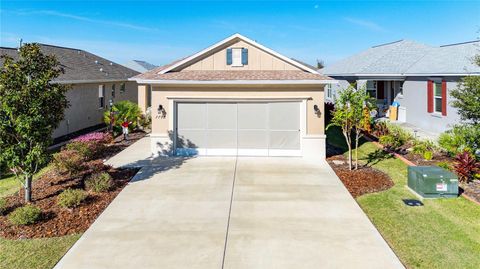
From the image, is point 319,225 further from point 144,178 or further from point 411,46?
point 411,46

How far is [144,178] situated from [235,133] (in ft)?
15.7

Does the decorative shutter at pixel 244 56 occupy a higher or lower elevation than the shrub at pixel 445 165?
higher

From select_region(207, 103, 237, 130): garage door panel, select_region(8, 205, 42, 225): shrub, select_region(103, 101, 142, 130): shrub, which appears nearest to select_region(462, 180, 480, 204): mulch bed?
select_region(207, 103, 237, 130): garage door panel

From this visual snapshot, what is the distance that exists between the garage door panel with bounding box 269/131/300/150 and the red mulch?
7.09 ft

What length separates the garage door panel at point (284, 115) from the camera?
1526cm

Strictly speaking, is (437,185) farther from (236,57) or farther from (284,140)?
(236,57)

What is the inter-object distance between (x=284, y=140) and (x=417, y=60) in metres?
13.0

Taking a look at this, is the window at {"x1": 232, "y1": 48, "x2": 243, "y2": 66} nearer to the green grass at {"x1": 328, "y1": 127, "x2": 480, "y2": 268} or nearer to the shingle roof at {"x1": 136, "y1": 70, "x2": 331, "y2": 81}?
the shingle roof at {"x1": 136, "y1": 70, "x2": 331, "y2": 81}

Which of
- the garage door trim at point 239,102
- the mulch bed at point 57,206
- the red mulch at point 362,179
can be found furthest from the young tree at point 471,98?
the mulch bed at point 57,206

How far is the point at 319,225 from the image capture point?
8375 mm

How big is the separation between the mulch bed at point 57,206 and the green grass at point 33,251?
0.94 ft

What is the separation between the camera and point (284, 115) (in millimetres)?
15312

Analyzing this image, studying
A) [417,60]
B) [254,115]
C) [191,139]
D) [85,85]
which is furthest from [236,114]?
[417,60]

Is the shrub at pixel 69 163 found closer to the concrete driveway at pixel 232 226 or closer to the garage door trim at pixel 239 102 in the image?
the concrete driveway at pixel 232 226
